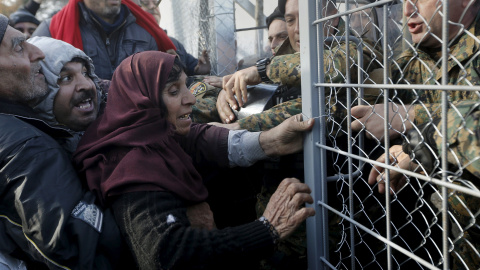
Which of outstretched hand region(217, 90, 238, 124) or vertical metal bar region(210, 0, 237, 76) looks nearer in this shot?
outstretched hand region(217, 90, 238, 124)

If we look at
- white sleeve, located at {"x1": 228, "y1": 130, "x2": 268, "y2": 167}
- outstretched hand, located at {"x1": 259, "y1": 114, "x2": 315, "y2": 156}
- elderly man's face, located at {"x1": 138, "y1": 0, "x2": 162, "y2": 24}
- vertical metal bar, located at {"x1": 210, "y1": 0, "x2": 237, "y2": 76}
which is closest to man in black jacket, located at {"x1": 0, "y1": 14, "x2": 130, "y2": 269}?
white sleeve, located at {"x1": 228, "y1": 130, "x2": 268, "y2": 167}

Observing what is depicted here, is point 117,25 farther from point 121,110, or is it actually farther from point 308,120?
point 308,120

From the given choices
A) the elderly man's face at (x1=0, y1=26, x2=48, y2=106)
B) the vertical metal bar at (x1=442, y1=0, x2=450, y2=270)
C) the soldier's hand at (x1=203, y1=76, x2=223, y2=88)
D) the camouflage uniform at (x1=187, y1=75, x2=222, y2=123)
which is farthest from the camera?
the soldier's hand at (x1=203, y1=76, x2=223, y2=88)

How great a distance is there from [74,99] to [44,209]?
68cm

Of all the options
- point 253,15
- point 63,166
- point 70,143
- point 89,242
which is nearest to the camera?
point 89,242

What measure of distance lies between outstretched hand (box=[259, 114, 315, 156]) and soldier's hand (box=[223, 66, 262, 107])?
1.08 feet

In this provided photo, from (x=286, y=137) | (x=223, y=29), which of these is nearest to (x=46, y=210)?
(x=286, y=137)

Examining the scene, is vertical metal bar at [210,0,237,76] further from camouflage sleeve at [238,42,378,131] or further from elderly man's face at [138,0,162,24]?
camouflage sleeve at [238,42,378,131]

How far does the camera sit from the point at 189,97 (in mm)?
1826

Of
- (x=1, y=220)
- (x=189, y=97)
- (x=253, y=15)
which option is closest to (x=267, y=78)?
(x=189, y=97)

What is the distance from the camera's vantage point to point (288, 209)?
1.57 metres

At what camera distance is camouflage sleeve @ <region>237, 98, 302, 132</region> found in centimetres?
199

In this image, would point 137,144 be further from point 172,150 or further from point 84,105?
point 84,105

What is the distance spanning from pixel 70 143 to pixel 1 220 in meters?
Answer: 0.44
